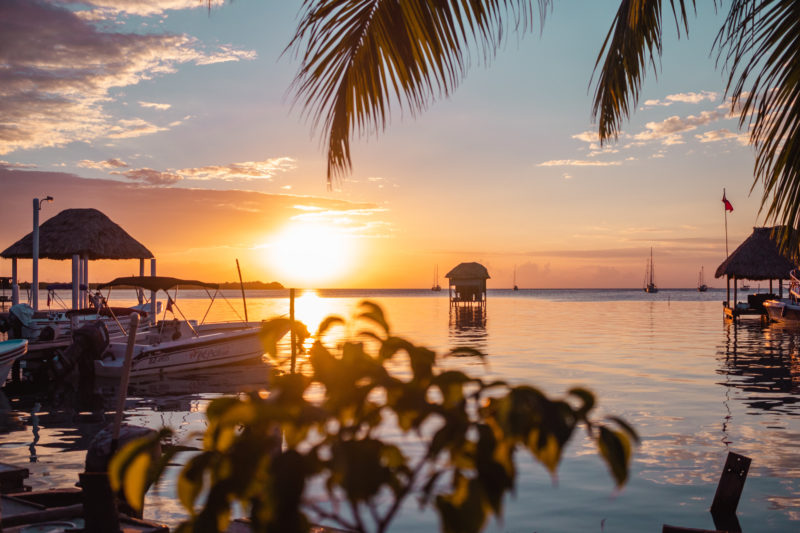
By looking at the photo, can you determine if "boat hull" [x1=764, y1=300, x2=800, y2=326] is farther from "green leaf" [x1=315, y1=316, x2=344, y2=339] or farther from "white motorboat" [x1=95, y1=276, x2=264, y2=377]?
"green leaf" [x1=315, y1=316, x2=344, y2=339]

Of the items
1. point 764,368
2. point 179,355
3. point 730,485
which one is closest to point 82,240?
point 179,355

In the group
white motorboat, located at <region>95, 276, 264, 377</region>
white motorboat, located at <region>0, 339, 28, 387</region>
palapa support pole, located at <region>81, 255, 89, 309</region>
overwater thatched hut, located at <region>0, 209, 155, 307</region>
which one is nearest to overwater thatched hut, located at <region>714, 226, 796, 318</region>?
white motorboat, located at <region>95, 276, 264, 377</region>

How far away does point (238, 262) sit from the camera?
25.9m

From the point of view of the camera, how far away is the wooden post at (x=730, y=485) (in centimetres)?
693

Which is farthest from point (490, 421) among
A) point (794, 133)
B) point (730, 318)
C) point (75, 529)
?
point (730, 318)

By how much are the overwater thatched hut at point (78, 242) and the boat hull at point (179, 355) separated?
9.71 m

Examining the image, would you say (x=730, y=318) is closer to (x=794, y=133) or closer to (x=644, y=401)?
(x=644, y=401)

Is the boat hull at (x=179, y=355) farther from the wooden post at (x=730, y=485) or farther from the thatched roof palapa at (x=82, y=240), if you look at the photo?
the wooden post at (x=730, y=485)

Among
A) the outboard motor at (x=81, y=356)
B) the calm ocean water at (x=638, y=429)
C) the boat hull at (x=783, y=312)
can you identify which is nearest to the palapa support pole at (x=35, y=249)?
the outboard motor at (x=81, y=356)

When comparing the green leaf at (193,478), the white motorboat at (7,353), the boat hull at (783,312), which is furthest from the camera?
the boat hull at (783,312)

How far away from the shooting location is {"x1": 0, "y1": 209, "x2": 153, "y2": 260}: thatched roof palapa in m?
28.7

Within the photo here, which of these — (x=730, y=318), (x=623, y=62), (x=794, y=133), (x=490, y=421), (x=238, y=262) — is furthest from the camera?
(x=730, y=318)

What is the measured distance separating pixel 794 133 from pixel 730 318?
48.6 metres

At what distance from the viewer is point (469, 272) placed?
7431cm
